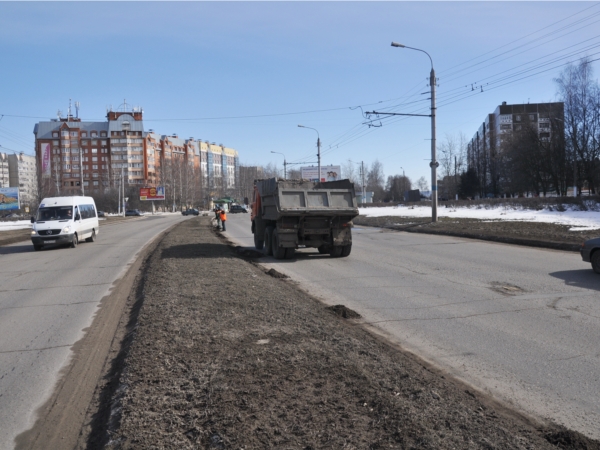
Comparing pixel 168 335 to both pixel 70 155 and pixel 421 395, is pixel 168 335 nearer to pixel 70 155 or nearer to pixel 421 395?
pixel 421 395

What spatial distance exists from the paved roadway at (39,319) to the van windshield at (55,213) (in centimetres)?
505

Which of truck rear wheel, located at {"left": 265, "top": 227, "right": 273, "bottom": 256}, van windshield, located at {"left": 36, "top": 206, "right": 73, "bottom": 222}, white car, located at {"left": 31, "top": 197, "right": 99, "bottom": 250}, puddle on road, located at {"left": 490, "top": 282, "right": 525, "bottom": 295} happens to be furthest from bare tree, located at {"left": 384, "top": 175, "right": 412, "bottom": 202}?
puddle on road, located at {"left": 490, "top": 282, "right": 525, "bottom": 295}

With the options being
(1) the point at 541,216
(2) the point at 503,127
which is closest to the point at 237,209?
(1) the point at 541,216

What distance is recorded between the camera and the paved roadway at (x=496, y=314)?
4.88m

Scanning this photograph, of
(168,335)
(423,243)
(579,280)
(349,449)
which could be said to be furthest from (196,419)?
(423,243)

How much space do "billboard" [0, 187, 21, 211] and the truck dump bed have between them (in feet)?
220

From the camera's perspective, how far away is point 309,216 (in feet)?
51.1

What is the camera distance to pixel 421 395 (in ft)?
14.1

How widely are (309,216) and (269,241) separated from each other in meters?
2.42

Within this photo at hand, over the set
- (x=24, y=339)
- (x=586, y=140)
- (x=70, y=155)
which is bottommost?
(x=24, y=339)

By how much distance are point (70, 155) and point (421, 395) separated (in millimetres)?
141047

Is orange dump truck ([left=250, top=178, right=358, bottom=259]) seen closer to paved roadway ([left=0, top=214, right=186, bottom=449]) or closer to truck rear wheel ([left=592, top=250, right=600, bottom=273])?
paved roadway ([left=0, top=214, right=186, bottom=449])

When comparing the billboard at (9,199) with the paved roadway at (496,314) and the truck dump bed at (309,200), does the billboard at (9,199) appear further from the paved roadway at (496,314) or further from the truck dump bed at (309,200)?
the paved roadway at (496,314)

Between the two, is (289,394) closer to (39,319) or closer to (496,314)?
(496,314)
